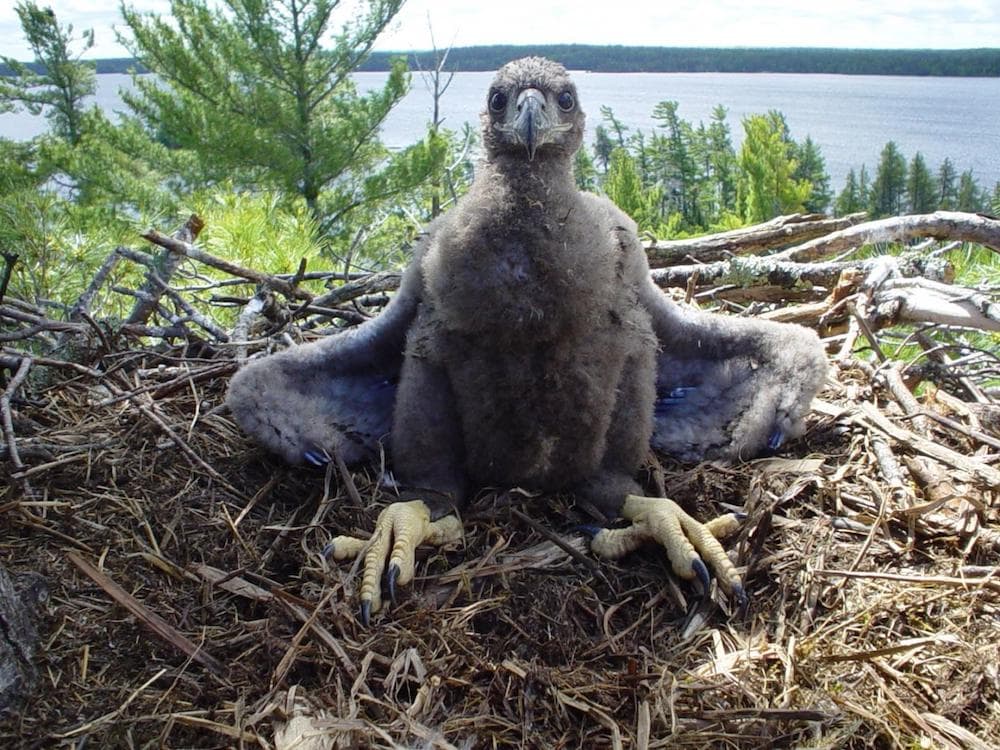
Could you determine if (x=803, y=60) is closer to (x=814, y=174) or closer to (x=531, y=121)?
(x=814, y=174)

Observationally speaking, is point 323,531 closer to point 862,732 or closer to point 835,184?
point 862,732

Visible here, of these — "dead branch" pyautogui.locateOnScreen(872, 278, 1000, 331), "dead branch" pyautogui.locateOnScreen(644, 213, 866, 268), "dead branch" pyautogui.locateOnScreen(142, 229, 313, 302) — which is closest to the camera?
"dead branch" pyautogui.locateOnScreen(872, 278, 1000, 331)

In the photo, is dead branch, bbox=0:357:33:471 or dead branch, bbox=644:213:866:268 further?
dead branch, bbox=644:213:866:268

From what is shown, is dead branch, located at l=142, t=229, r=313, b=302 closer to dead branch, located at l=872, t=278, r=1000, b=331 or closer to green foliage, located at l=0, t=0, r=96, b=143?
dead branch, located at l=872, t=278, r=1000, b=331

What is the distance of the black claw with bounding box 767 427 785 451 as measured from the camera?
7.96 ft

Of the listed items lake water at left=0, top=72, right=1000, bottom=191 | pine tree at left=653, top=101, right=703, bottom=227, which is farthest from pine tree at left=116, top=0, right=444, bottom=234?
pine tree at left=653, top=101, right=703, bottom=227

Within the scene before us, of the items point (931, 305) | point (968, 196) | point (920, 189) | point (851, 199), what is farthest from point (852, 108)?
point (931, 305)

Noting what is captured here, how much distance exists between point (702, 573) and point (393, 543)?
740 mm

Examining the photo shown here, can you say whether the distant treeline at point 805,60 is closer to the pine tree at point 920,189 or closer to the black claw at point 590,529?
the pine tree at point 920,189

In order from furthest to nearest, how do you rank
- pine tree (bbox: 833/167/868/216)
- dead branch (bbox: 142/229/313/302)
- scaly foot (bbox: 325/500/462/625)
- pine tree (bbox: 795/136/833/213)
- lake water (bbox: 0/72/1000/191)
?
pine tree (bbox: 795/136/833/213) → pine tree (bbox: 833/167/868/216) → lake water (bbox: 0/72/1000/191) → dead branch (bbox: 142/229/313/302) → scaly foot (bbox: 325/500/462/625)

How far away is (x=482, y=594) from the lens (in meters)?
1.91

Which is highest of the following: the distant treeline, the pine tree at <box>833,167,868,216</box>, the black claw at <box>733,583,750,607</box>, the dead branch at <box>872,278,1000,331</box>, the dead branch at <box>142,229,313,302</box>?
the distant treeline

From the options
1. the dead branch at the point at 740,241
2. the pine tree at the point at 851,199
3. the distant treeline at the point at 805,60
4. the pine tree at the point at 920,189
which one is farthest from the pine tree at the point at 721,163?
the dead branch at the point at 740,241

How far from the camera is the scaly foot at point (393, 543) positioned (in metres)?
1.87
